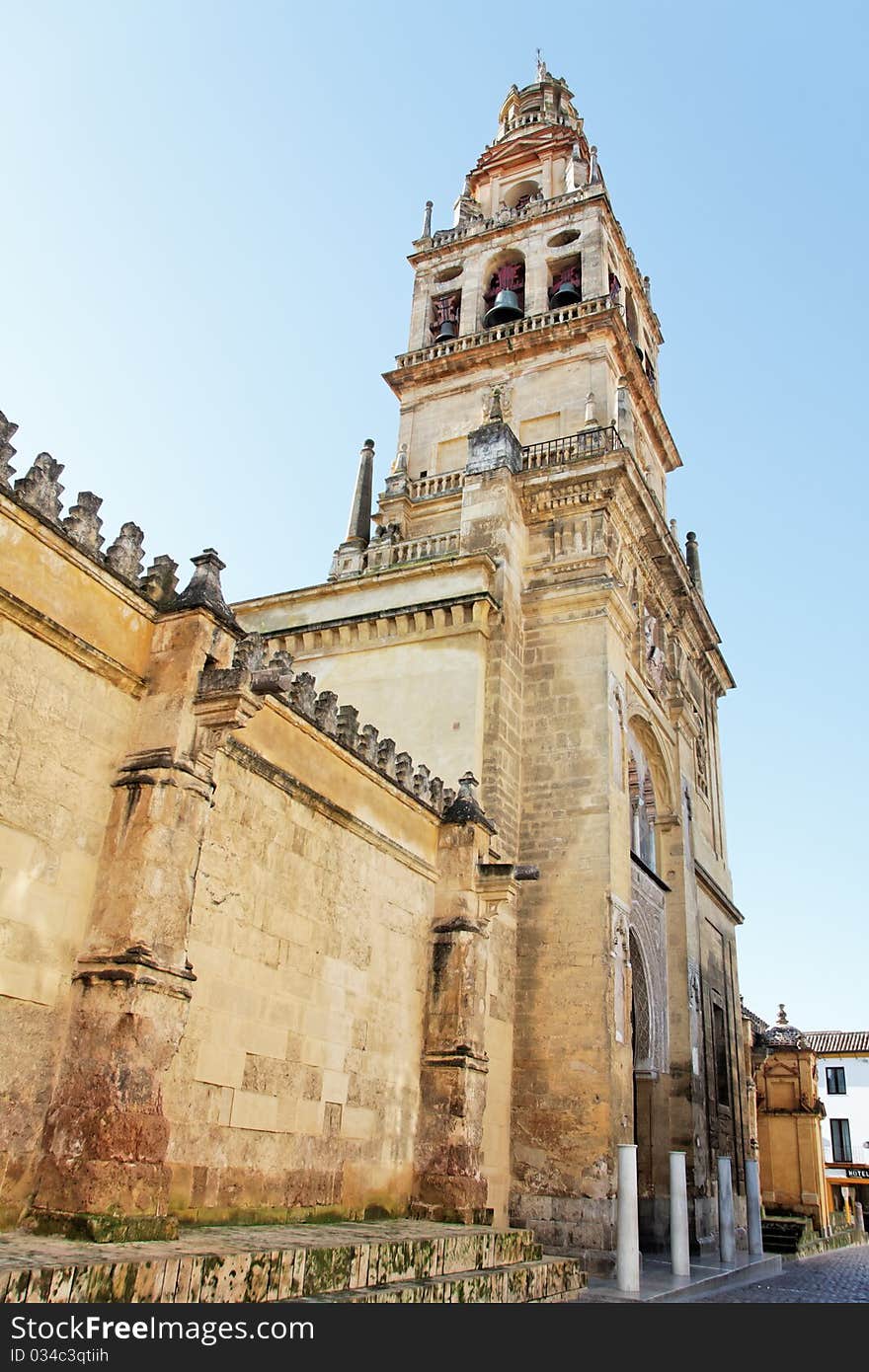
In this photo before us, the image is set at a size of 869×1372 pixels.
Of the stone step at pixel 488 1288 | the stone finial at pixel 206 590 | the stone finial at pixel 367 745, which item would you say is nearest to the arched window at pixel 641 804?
the stone finial at pixel 367 745

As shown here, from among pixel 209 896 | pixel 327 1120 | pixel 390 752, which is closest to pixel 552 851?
pixel 390 752

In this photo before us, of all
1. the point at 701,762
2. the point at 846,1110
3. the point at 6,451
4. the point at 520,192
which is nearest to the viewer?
the point at 6,451

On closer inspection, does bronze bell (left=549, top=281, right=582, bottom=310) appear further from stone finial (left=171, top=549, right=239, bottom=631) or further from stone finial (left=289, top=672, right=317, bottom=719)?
stone finial (left=171, top=549, right=239, bottom=631)

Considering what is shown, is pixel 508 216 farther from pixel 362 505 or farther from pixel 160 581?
pixel 160 581

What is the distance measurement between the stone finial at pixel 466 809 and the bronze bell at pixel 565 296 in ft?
43.1

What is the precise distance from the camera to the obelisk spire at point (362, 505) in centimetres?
2073

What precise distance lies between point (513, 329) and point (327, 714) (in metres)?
14.3

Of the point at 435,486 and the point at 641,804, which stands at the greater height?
the point at 435,486

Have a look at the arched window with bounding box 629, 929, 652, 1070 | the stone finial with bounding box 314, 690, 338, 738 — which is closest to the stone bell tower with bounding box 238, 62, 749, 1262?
the arched window with bounding box 629, 929, 652, 1070

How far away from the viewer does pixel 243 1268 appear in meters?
5.42

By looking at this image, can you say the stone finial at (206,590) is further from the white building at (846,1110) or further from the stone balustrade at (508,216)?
the white building at (846,1110)

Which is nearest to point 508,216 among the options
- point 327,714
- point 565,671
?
point 565,671

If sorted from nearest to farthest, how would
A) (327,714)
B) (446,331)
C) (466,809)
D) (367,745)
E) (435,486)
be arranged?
(327,714) < (367,745) < (466,809) < (435,486) < (446,331)
